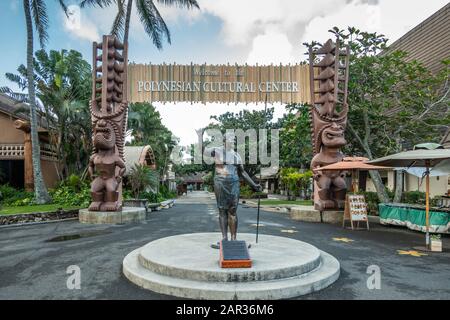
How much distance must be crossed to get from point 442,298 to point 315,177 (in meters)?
8.34

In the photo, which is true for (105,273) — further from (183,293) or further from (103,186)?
(103,186)

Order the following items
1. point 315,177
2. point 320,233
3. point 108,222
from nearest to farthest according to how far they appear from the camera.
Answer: point 320,233, point 108,222, point 315,177

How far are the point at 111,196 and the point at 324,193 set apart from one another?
8.13m

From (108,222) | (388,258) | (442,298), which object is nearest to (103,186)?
(108,222)

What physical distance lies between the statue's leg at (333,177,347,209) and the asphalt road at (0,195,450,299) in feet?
4.66

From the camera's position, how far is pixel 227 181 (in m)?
6.27

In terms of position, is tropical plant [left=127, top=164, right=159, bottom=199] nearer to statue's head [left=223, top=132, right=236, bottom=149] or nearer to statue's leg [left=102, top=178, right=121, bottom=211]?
statue's leg [left=102, top=178, right=121, bottom=211]

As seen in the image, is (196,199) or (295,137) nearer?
(295,137)

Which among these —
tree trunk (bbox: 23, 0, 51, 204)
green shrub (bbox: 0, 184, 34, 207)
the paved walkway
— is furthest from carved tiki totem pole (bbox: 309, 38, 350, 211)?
the paved walkway

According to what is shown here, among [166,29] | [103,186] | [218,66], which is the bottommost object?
[103,186]

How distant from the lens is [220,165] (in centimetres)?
635

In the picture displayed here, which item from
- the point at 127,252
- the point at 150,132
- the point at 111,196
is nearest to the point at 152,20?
the point at 111,196

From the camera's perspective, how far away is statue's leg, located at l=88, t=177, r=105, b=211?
12266 millimetres

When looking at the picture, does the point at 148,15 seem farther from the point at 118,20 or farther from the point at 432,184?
the point at 432,184
